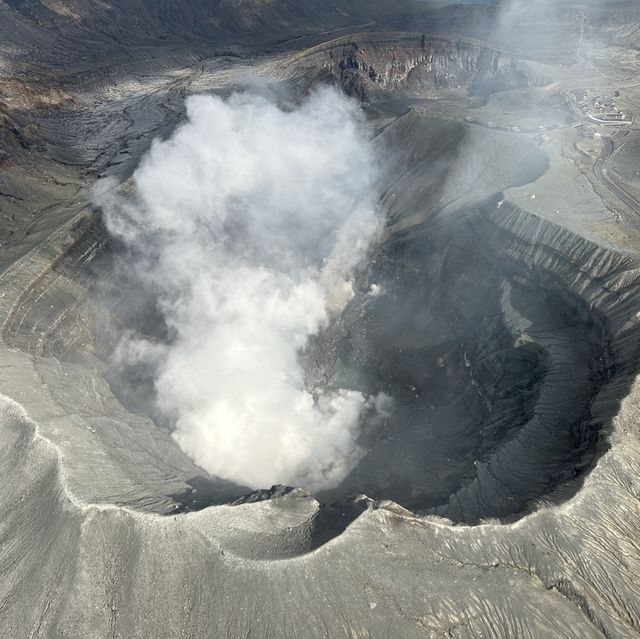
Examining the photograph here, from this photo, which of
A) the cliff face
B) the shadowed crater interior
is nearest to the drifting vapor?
the shadowed crater interior

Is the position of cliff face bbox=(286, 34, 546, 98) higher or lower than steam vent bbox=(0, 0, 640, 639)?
higher

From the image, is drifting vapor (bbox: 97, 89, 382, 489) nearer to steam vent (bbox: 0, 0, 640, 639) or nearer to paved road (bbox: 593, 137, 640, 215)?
steam vent (bbox: 0, 0, 640, 639)

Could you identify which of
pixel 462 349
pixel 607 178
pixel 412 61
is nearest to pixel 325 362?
pixel 462 349

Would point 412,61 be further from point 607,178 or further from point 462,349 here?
point 462,349

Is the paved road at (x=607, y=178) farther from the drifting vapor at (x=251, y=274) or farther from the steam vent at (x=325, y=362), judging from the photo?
the drifting vapor at (x=251, y=274)

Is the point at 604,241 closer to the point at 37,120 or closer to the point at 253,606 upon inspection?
the point at 253,606
